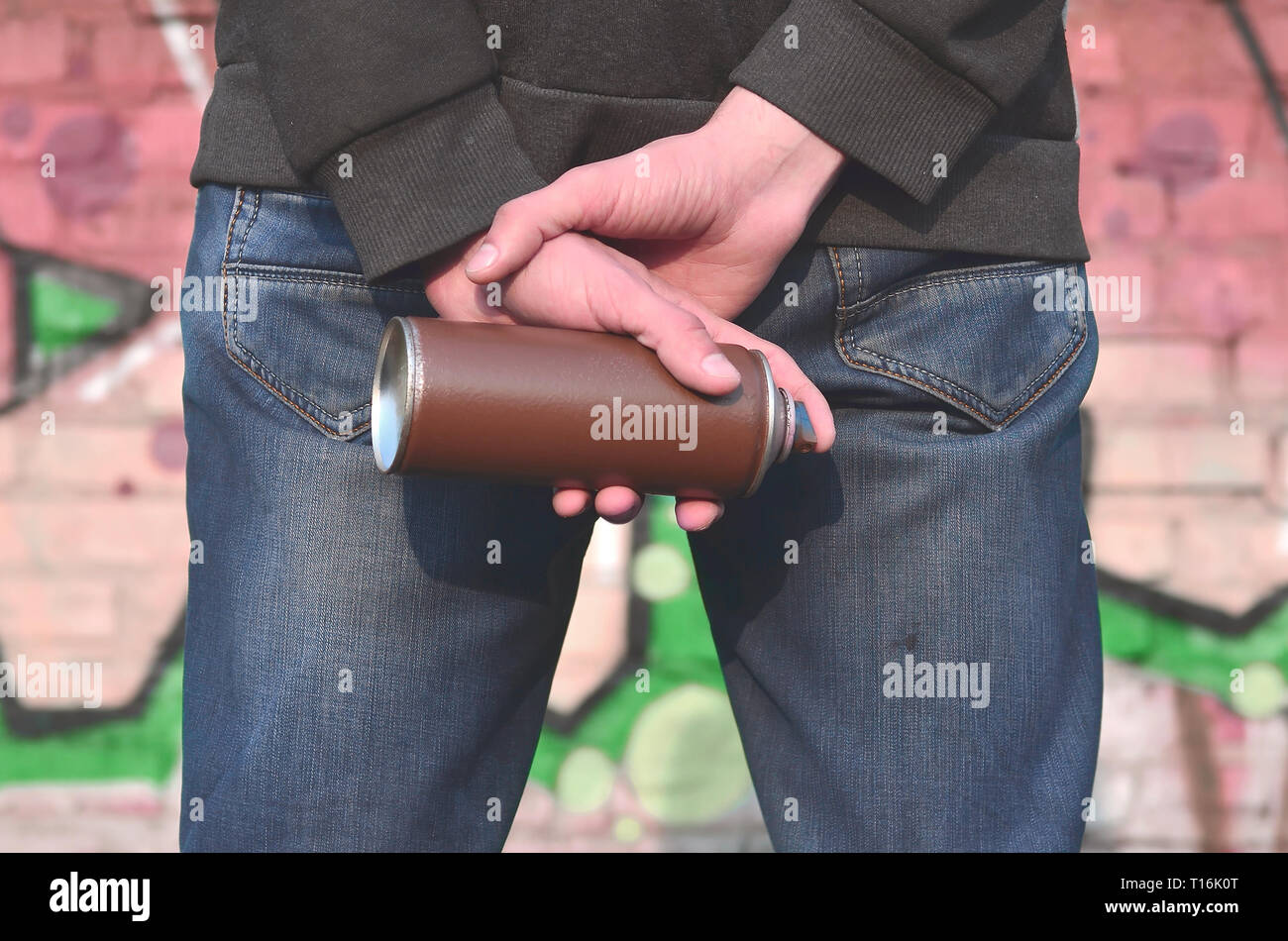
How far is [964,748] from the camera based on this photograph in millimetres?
783

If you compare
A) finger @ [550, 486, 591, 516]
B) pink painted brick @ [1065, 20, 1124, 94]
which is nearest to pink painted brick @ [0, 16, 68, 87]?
finger @ [550, 486, 591, 516]

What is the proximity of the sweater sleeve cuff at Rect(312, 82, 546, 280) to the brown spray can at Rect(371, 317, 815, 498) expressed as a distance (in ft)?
0.26

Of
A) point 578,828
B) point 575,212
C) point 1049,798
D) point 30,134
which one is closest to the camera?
point 575,212

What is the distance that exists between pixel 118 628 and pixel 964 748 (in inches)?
69.0

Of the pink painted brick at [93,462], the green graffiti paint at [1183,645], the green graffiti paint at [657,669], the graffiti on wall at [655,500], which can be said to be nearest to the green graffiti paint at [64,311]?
the graffiti on wall at [655,500]

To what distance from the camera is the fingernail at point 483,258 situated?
670 mm

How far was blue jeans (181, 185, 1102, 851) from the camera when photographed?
74 centimetres

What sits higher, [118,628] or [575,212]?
[575,212]

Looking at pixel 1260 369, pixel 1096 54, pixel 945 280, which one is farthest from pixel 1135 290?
pixel 945 280

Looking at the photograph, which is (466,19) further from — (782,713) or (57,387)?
(57,387)

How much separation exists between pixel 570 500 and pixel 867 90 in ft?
1.18

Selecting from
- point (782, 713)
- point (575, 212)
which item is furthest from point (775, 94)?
point (782, 713)

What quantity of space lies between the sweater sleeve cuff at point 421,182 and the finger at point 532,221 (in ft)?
0.08

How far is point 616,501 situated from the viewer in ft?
2.25
